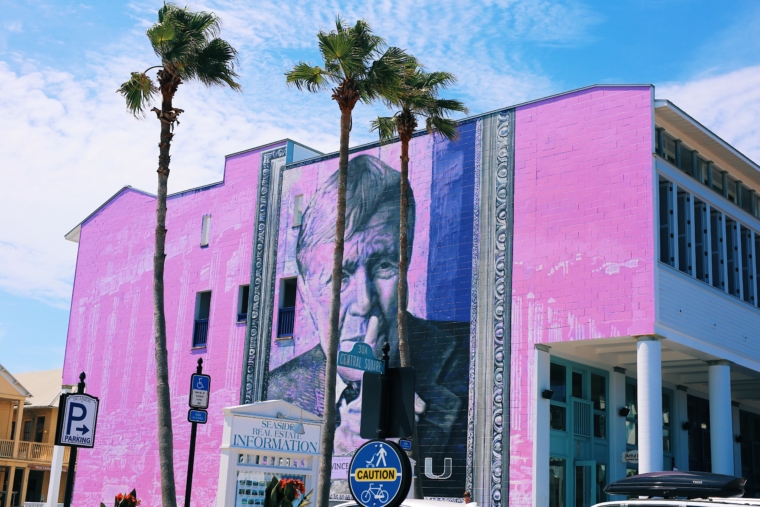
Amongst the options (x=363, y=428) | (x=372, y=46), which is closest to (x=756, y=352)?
(x=372, y=46)

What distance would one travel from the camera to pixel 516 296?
2711 centimetres

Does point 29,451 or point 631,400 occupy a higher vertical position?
point 631,400

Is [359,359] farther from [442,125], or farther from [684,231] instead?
[684,231]

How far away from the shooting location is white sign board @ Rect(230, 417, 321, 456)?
70.2 feet

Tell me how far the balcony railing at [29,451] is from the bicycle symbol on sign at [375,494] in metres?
42.9

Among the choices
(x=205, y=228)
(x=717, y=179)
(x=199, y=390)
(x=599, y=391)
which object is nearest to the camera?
(x=199, y=390)

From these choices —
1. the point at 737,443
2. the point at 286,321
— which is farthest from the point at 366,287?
the point at 737,443

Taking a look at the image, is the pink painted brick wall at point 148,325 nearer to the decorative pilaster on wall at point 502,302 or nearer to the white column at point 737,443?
the decorative pilaster on wall at point 502,302

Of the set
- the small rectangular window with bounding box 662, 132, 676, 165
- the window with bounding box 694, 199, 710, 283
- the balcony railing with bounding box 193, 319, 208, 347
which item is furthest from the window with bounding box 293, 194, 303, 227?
the window with bounding box 694, 199, 710, 283

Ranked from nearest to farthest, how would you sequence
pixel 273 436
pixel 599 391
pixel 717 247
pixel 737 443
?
pixel 273 436 < pixel 717 247 < pixel 599 391 < pixel 737 443

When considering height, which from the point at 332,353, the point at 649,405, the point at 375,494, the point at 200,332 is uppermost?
the point at 200,332

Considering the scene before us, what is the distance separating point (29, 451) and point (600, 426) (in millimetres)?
32882

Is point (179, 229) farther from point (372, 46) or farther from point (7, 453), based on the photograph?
point (7, 453)

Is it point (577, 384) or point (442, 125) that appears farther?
point (577, 384)
